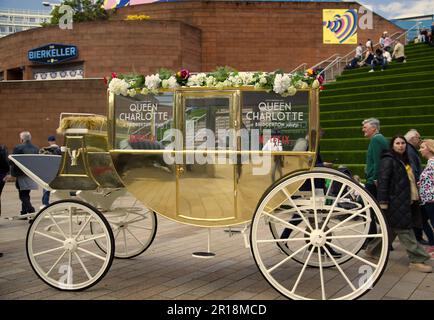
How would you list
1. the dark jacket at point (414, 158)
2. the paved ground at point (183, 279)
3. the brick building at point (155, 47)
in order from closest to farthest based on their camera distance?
Answer: the paved ground at point (183, 279), the dark jacket at point (414, 158), the brick building at point (155, 47)

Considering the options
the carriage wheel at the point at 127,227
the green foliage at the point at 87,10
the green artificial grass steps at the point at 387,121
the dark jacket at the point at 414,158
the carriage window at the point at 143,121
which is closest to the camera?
the carriage window at the point at 143,121

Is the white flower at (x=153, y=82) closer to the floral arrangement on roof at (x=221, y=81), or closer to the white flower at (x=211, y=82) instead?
the floral arrangement on roof at (x=221, y=81)

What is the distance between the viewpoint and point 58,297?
3.88 metres

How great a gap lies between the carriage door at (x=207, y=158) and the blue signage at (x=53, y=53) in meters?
19.8

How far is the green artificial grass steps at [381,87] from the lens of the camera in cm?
1283

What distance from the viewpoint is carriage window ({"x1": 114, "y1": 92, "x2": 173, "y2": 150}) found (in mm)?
4180

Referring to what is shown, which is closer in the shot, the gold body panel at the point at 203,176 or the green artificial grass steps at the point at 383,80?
the gold body panel at the point at 203,176

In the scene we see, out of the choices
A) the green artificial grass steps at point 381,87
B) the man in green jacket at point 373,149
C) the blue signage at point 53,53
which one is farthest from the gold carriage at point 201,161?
the blue signage at point 53,53

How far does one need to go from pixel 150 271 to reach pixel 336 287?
1.97 meters

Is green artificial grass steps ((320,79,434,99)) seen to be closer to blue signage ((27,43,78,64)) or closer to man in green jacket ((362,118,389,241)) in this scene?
man in green jacket ((362,118,389,241))

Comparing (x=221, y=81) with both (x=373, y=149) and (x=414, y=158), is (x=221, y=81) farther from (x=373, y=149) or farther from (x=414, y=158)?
(x=414, y=158)

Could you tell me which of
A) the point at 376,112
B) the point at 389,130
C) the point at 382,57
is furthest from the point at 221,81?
the point at 382,57

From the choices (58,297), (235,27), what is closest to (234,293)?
(58,297)

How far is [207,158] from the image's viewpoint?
13.4ft
